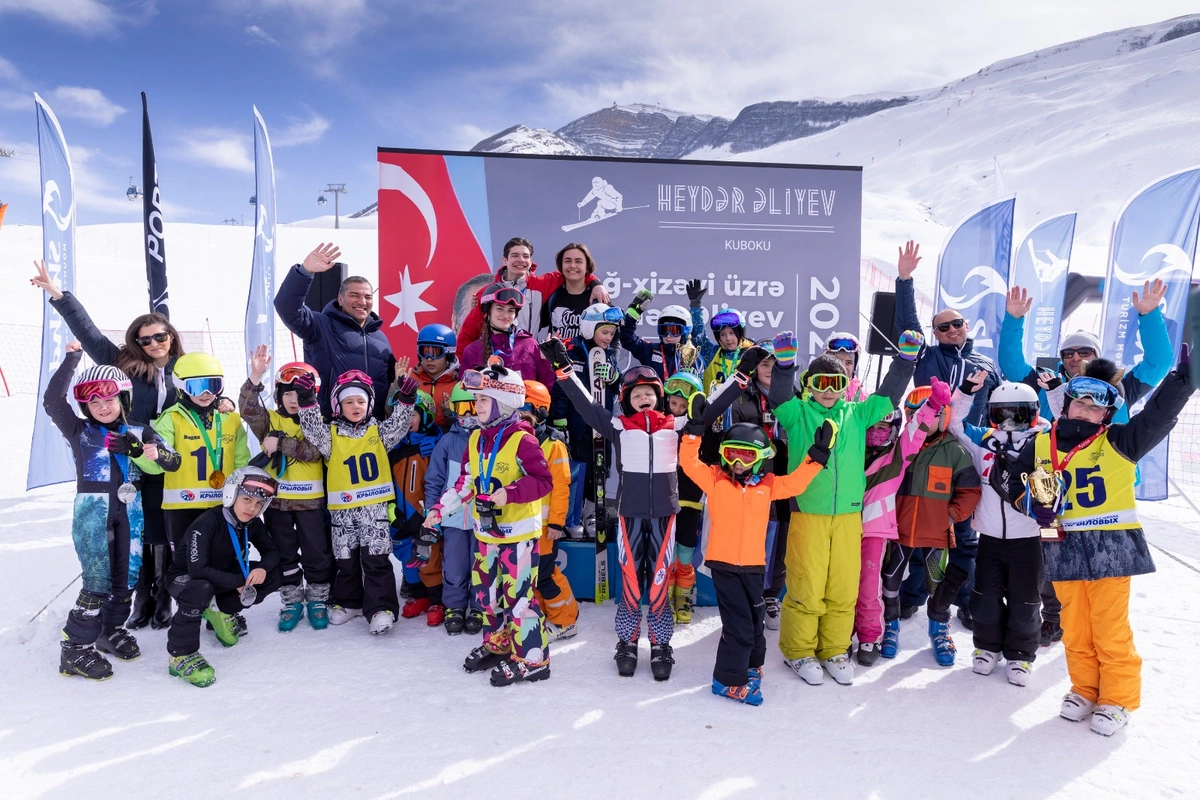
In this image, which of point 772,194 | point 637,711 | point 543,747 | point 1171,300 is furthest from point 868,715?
point 1171,300

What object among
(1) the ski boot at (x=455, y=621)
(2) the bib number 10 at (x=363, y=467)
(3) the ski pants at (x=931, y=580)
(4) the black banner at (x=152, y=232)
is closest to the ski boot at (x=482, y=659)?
(1) the ski boot at (x=455, y=621)

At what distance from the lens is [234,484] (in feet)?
12.8

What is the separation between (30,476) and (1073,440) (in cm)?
900

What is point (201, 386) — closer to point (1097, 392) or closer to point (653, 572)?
point (653, 572)

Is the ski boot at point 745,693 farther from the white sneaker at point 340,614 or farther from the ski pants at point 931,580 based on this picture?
the white sneaker at point 340,614

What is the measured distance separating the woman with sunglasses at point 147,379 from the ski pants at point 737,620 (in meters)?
3.49

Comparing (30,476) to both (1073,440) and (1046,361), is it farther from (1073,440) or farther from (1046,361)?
(1046,361)

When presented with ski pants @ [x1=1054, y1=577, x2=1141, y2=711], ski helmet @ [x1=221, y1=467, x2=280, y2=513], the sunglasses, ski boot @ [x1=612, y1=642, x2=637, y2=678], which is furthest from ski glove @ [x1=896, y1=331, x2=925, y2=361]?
the sunglasses

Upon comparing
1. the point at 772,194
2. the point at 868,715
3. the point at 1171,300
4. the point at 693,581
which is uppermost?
the point at 772,194

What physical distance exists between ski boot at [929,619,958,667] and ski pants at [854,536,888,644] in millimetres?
362

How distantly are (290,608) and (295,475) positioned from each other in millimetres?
922

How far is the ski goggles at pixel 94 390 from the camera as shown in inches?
145

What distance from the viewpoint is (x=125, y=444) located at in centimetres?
373

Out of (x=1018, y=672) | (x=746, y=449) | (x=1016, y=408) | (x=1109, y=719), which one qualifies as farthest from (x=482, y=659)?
(x=1016, y=408)
